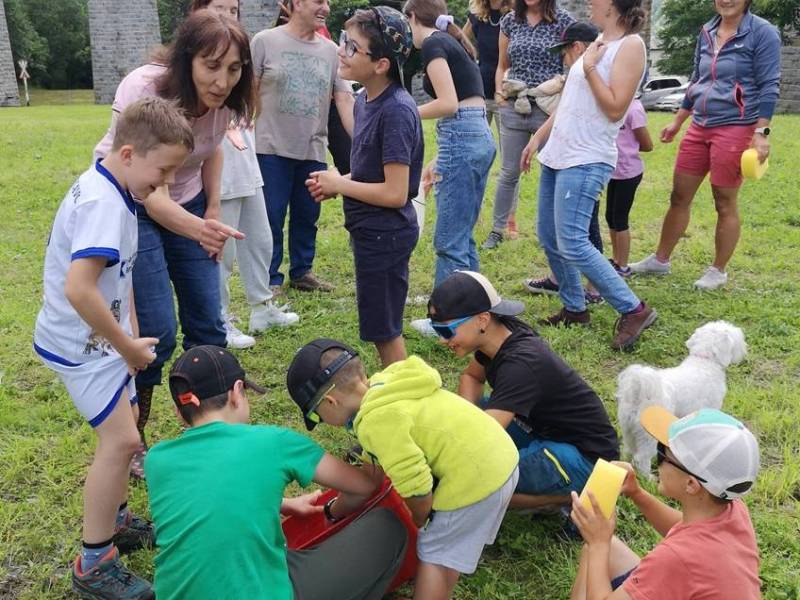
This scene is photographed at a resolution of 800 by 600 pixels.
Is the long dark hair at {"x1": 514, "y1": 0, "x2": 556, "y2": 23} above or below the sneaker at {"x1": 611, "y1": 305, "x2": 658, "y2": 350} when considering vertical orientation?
above

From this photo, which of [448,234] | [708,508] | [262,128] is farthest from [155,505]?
[262,128]

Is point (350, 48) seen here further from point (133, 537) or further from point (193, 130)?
point (133, 537)

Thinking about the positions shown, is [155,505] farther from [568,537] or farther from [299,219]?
[299,219]

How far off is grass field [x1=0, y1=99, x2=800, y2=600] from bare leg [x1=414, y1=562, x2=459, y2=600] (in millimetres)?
195

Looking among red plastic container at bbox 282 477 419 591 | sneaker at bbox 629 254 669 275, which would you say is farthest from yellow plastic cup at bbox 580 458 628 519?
sneaker at bbox 629 254 669 275

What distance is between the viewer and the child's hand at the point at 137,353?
2.24 m

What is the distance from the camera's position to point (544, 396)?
258 centimetres

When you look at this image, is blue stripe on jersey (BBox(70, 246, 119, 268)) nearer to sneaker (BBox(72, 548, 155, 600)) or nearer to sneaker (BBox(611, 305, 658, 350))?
sneaker (BBox(72, 548, 155, 600))

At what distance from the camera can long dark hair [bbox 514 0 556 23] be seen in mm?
5148

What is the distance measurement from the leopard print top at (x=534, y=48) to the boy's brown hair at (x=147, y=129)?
373 centimetres

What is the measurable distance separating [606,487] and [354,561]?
754 mm

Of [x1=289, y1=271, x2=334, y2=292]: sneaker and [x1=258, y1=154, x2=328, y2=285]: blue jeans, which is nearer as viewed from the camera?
[x1=258, y1=154, x2=328, y2=285]: blue jeans

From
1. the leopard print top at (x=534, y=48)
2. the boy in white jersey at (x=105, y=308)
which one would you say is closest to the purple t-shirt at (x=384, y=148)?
the boy in white jersey at (x=105, y=308)

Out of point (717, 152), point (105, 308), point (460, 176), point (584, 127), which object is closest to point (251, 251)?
point (460, 176)
